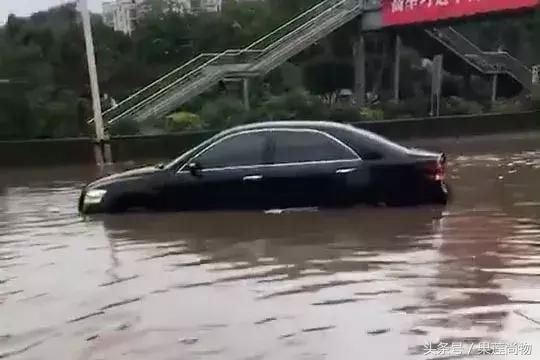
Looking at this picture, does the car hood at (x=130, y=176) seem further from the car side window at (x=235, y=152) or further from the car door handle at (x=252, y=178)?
the car door handle at (x=252, y=178)

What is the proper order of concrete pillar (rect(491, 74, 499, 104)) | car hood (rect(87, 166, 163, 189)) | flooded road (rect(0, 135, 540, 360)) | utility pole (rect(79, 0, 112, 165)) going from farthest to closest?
concrete pillar (rect(491, 74, 499, 104)) → utility pole (rect(79, 0, 112, 165)) → car hood (rect(87, 166, 163, 189)) → flooded road (rect(0, 135, 540, 360))

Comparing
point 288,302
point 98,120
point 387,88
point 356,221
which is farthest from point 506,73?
point 288,302

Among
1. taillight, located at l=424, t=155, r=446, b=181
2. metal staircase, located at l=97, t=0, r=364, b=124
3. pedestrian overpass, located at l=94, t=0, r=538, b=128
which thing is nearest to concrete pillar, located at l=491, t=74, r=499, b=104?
pedestrian overpass, located at l=94, t=0, r=538, b=128

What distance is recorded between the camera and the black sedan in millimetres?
11508

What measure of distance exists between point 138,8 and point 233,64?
2169 cm

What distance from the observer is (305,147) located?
11672mm

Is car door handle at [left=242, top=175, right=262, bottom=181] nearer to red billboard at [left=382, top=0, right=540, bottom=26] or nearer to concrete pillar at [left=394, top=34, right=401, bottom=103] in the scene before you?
red billboard at [left=382, top=0, right=540, bottom=26]

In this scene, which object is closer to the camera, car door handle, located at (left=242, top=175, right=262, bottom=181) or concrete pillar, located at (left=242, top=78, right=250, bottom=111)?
car door handle, located at (left=242, top=175, right=262, bottom=181)

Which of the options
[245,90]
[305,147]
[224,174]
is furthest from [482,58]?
[224,174]

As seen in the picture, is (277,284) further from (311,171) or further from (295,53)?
(295,53)

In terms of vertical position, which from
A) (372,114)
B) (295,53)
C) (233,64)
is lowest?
(372,114)

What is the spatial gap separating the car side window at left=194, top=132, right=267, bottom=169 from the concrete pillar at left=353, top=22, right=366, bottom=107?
2990 cm

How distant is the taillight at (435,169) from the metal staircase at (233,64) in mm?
18754

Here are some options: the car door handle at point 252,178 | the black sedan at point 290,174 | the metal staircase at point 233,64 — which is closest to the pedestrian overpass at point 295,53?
the metal staircase at point 233,64
